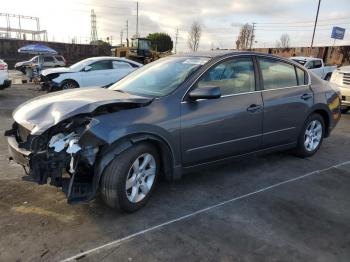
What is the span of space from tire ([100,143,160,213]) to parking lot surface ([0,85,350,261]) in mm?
151

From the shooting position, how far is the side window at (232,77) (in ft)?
14.6

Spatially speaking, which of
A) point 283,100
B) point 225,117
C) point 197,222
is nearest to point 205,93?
point 225,117

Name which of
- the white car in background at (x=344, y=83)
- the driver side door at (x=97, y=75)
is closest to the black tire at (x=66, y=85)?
the driver side door at (x=97, y=75)

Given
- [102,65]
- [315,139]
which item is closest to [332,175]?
[315,139]

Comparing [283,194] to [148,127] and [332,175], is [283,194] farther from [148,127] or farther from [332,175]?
[148,127]

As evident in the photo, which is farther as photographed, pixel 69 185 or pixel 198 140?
pixel 198 140

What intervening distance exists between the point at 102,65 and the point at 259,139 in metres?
9.39

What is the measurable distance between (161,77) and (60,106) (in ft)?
4.46

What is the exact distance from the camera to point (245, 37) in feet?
182

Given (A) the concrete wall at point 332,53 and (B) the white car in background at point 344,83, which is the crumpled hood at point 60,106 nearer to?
(B) the white car in background at point 344,83

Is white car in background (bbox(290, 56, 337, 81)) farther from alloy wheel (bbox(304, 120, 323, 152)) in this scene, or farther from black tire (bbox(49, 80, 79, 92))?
alloy wheel (bbox(304, 120, 323, 152))

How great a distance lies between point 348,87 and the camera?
1013cm

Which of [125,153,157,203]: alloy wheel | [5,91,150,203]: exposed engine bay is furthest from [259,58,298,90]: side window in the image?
[5,91,150,203]: exposed engine bay

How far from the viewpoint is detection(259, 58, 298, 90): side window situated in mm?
5035
